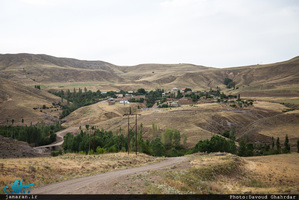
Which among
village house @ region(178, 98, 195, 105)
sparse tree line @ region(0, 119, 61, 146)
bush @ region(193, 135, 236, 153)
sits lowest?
sparse tree line @ region(0, 119, 61, 146)

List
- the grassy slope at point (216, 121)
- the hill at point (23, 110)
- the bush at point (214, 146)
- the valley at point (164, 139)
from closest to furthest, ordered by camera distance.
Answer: the valley at point (164, 139), the bush at point (214, 146), the grassy slope at point (216, 121), the hill at point (23, 110)

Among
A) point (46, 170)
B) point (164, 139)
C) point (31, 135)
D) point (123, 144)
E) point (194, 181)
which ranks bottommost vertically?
point (31, 135)

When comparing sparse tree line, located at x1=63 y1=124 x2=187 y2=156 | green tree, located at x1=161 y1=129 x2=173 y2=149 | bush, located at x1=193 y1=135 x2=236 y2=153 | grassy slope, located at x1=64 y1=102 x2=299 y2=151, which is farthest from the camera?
grassy slope, located at x1=64 y1=102 x2=299 y2=151

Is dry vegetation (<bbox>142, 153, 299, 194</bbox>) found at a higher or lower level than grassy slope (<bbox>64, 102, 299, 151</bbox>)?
higher

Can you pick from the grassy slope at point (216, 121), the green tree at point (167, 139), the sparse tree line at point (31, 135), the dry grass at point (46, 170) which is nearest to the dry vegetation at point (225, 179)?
the dry grass at point (46, 170)

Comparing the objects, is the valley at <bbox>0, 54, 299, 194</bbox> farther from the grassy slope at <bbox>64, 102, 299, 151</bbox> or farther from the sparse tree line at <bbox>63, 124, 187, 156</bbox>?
the sparse tree line at <bbox>63, 124, 187, 156</bbox>

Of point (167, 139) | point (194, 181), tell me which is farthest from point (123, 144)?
point (194, 181)

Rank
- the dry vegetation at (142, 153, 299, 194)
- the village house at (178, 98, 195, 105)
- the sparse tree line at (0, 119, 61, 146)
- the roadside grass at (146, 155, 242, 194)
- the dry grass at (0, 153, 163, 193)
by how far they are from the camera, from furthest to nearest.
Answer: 1. the village house at (178, 98, 195, 105)
2. the sparse tree line at (0, 119, 61, 146)
3. the dry grass at (0, 153, 163, 193)
4. the dry vegetation at (142, 153, 299, 194)
5. the roadside grass at (146, 155, 242, 194)

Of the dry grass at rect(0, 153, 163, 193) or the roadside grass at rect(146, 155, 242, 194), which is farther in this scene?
the dry grass at rect(0, 153, 163, 193)

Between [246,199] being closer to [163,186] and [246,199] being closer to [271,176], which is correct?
[163,186]

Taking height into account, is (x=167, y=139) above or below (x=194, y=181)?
below

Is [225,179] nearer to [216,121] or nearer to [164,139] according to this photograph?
[164,139]

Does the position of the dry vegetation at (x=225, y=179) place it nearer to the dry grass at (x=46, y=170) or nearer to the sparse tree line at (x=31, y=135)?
the dry grass at (x=46, y=170)

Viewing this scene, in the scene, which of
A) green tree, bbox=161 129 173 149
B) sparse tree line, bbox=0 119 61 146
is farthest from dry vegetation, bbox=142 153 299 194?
sparse tree line, bbox=0 119 61 146
